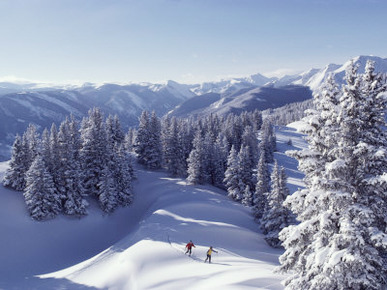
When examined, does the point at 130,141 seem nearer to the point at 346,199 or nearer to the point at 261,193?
the point at 261,193

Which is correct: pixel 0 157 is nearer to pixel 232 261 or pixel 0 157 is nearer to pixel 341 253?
pixel 232 261

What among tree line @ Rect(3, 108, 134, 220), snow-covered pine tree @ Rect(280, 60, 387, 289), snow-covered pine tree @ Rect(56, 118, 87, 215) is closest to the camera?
snow-covered pine tree @ Rect(280, 60, 387, 289)

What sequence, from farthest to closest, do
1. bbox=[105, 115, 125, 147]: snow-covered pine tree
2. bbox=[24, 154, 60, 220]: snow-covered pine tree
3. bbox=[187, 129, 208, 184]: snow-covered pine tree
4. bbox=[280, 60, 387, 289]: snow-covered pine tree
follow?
bbox=[105, 115, 125, 147]: snow-covered pine tree, bbox=[187, 129, 208, 184]: snow-covered pine tree, bbox=[24, 154, 60, 220]: snow-covered pine tree, bbox=[280, 60, 387, 289]: snow-covered pine tree

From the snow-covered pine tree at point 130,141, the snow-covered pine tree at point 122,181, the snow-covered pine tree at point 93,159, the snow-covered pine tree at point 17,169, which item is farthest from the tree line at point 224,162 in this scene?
the snow-covered pine tree at point 17,169

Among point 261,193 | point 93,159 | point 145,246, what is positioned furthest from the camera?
point 93,159

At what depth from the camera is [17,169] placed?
142 ft

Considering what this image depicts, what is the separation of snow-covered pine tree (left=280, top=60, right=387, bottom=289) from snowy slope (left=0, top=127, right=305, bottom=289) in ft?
21.3

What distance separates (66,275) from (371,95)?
30.7 meters

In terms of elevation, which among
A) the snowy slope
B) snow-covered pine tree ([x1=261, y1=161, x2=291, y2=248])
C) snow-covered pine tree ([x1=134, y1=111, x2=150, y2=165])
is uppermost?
snow-covered pine tree ([x1=134, y1=111, x2=150, y2=165])

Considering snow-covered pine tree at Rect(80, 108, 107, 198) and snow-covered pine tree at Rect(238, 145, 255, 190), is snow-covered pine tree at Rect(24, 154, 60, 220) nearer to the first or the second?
snow-covered pine tree at Rect(80, 108, 107, 198)

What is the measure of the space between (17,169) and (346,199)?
46.6 m

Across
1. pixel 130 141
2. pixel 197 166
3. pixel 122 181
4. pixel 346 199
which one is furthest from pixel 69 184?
pixel 130 141

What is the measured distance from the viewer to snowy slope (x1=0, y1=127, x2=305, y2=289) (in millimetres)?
21281

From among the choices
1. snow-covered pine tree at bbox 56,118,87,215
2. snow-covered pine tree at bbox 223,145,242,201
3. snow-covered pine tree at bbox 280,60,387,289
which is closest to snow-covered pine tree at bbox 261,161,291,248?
snow-covered pine tree at bbox 223,145,242,201
